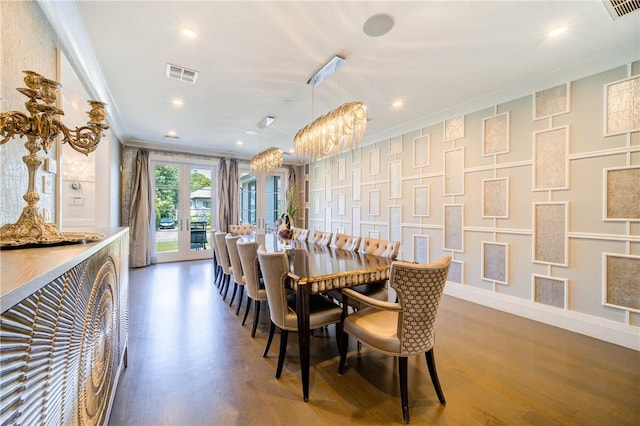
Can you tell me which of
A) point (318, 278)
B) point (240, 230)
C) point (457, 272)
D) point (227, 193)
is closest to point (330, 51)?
point (318, 278)

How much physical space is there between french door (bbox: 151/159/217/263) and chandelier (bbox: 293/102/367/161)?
14.4 feet

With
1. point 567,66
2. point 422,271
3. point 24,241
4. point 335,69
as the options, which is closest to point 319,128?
point 335,69

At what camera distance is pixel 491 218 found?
11.8ft

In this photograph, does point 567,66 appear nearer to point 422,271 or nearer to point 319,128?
point 319,128

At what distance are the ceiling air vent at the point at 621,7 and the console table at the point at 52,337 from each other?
367cm

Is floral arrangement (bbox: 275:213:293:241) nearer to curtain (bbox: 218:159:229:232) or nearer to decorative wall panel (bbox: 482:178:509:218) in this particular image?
decorative wall panel (bbox: 482:178:509:218)

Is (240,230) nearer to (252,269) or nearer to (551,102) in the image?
(252,269)

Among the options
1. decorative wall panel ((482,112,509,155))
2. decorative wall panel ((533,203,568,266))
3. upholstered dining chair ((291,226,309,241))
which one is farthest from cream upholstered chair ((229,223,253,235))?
decorative wall panel ((533,203,568,266))

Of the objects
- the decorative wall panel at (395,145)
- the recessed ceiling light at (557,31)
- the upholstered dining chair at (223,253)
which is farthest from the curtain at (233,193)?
the recessed ceiling light at (557,31)

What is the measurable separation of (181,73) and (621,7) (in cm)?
408

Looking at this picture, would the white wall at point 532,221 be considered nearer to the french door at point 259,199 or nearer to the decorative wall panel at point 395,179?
the decorative wall panel at point 395,179

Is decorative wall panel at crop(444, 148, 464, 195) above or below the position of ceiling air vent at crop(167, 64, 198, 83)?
below

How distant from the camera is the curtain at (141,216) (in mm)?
5758

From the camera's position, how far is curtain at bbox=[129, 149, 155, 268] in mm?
5758
